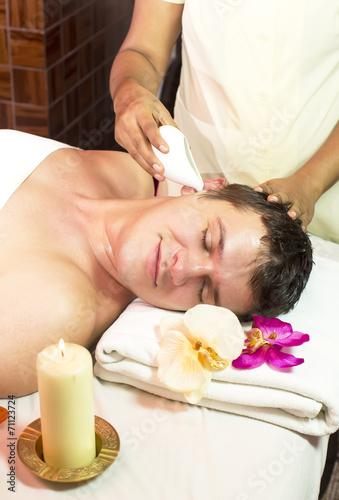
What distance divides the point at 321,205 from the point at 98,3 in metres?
1.68

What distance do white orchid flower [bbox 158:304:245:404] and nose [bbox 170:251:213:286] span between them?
0.15 m

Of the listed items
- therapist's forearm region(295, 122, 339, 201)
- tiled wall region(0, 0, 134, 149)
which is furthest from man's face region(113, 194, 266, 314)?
tiled wall region(0, 0, 134, 149)

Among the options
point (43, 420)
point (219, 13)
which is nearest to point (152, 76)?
Answer: point (219, 13)

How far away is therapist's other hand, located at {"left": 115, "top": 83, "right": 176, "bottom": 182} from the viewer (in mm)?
1532

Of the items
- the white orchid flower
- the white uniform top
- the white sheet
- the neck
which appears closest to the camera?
the white sheet

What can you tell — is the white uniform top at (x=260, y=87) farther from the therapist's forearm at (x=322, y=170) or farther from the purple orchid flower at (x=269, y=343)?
the purple orchid flower at (x=269, y=343)

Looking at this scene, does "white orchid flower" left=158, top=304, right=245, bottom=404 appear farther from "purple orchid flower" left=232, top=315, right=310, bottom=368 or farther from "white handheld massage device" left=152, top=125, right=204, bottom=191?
"white handheld massage device" left=152, top=125, right=204, bottom=191

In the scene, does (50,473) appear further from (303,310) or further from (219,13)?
(219,13)

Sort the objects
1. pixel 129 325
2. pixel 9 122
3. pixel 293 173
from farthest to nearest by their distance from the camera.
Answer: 1. pixel 9 122
2. pixel 293 173
3. pixel 129 325

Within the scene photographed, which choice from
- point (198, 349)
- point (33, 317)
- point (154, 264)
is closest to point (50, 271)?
point (33, 317)

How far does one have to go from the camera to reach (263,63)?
6.43 feet

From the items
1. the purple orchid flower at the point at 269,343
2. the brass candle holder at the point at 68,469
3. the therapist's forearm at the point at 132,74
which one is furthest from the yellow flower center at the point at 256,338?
the therapist's forearm at the point at 132,74

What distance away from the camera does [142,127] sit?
157 centimetres

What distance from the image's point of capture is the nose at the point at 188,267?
152 cm
